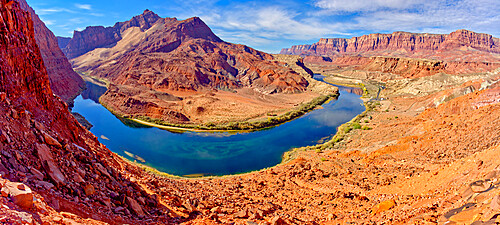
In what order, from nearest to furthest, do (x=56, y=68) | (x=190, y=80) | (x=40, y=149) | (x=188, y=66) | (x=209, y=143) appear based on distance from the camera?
(x=40, y=149), (x=209, y=143), (x=56, y=68), (x=190, y=80), (x=188, y=66)

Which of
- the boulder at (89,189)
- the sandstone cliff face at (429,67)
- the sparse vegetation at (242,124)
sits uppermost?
the sandstone cliff face at (429,67)

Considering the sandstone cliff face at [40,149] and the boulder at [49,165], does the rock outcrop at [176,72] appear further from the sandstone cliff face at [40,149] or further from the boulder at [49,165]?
the boulder at [49,165]

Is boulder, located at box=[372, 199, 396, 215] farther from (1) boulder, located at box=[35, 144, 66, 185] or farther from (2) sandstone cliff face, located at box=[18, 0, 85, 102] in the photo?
(2) sandstone cliff face, located at box=[18, 0, 85, 102]

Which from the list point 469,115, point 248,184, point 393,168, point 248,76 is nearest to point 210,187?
point 248,184

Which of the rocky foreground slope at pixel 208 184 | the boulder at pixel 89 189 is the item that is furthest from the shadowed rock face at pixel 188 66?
the boulder at pixel 89 189

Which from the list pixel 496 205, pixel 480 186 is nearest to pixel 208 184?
pixel 480 186

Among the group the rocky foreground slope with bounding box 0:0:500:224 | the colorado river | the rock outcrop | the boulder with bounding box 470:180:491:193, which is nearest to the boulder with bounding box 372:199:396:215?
the rocky foreground slope with bounding box 0:0:500:224

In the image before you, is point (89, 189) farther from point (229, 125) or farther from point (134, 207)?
point (229, 125)

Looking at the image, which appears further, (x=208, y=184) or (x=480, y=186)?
(x=208, y=184)
